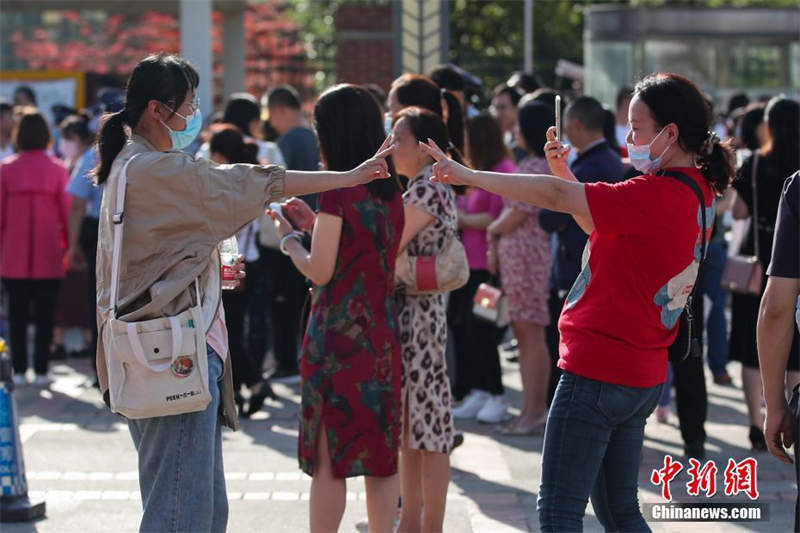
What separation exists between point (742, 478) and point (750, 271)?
1.24 m

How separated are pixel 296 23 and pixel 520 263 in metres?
21.6

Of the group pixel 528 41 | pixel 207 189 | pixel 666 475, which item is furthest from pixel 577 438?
pixel 528 41

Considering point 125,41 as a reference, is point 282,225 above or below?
below

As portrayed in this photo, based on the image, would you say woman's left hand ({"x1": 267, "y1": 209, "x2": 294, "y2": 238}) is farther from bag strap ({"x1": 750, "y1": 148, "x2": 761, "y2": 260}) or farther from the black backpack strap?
bag strap ({"x1": 750, "y1": 148, "x2": 761, "y2": 260})

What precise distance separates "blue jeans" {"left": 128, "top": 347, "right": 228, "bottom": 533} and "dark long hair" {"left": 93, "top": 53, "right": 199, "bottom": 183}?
80 cm

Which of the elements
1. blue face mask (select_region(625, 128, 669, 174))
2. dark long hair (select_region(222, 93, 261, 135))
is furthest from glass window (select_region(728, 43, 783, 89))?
blue face mask (select_region(625, 128, 669, 174))

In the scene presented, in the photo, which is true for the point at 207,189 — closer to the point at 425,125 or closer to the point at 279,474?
the point at 425,125

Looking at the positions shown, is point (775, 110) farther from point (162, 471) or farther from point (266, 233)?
point (162, 471)

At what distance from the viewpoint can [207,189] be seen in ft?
13.1

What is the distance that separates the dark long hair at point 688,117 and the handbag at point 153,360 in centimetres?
160

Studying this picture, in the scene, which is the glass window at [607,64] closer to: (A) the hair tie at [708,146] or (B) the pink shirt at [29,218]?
(B) the pink shirt at [29,218]

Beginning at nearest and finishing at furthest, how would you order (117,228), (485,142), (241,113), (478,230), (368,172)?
(117,228) < (368,172) < (485,142) < (478,230) < (241,113)

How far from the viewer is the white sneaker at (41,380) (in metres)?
9.84

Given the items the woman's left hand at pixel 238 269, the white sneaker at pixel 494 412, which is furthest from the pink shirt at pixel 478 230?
the woman's left hand at pixel 238 269
